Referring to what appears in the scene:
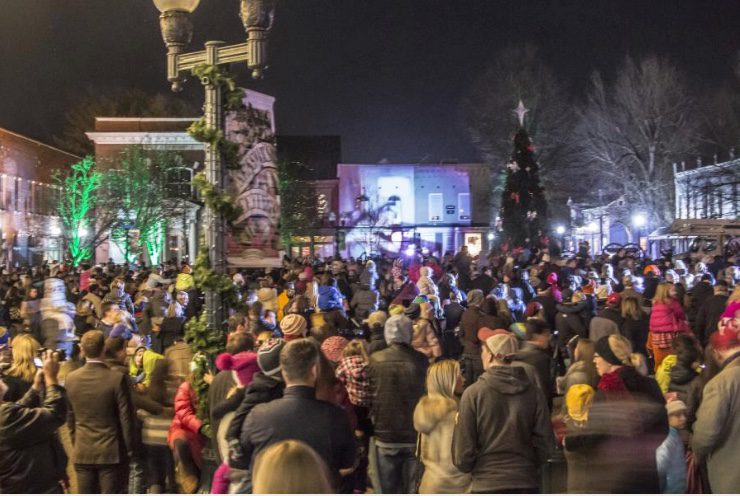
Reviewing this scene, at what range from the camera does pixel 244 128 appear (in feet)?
24.8

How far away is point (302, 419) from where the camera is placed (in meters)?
4.54

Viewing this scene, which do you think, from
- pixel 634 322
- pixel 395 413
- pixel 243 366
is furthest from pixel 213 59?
pixel 634 322

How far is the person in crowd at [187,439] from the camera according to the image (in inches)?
269

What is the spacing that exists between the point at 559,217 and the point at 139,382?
44.2 meters

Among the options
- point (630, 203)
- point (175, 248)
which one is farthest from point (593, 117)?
point (175, 248)

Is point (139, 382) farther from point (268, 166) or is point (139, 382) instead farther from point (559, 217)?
point (559, 217)

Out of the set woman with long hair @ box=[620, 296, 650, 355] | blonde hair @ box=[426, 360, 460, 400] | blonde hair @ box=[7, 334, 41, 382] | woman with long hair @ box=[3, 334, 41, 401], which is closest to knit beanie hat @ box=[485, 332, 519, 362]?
blonde hair @ box=[426, 360, 460, 400]

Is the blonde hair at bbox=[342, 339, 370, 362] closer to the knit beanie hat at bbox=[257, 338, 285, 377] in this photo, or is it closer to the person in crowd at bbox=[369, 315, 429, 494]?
the person in crowd at bbox=[369, 315, 429, 494]

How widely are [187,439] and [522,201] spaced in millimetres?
29510

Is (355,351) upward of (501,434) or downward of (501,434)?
upward

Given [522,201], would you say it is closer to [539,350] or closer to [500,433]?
[539,350]

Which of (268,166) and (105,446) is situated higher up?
(268,166)

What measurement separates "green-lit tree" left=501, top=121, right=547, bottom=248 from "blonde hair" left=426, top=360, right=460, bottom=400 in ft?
95.4

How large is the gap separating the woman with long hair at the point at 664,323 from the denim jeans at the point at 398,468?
4.89 metres
